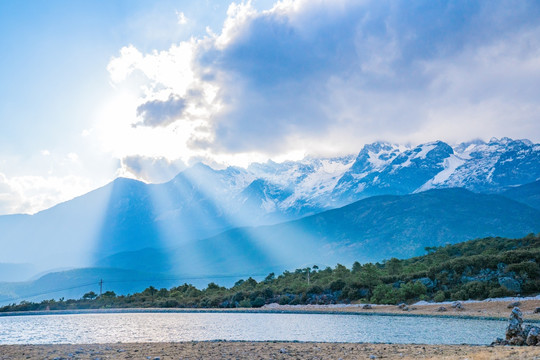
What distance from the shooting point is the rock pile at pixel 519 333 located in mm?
19078

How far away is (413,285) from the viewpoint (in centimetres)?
6450

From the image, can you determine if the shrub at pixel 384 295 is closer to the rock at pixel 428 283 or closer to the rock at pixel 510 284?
the rock at pixel 428 283

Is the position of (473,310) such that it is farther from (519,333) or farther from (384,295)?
(519,333)

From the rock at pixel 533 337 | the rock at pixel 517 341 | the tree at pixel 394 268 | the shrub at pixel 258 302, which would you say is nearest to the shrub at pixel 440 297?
the tree at pixel 394 268

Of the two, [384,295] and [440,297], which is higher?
[384,295]

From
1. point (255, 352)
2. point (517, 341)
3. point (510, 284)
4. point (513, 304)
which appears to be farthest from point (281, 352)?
point (510, 284)

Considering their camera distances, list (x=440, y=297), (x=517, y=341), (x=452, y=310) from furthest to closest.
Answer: (x=440, y=297), (x=452, y=310), (x=517, y=341)

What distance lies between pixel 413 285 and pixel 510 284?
44.5 feet

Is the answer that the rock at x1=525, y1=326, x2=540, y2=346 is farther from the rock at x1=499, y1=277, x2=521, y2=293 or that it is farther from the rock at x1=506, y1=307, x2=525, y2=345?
the rock at x1=499, y1=277, x2=521, y2=293

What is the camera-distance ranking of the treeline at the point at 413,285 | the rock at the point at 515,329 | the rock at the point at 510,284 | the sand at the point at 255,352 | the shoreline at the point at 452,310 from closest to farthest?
1. the sand at the point at 255,352
2. the rock at the point at 515,329
3. the shoreline at the point at 452,310
4. the rock at the point at 510,284
5. the treeline at the point at 413,285

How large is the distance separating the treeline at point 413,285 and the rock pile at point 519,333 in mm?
37406

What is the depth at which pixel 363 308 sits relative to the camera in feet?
206

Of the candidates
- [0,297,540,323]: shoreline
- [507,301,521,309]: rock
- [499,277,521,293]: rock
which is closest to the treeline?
[499,277,521,293]: rock

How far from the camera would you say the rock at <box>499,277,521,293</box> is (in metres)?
53.9
